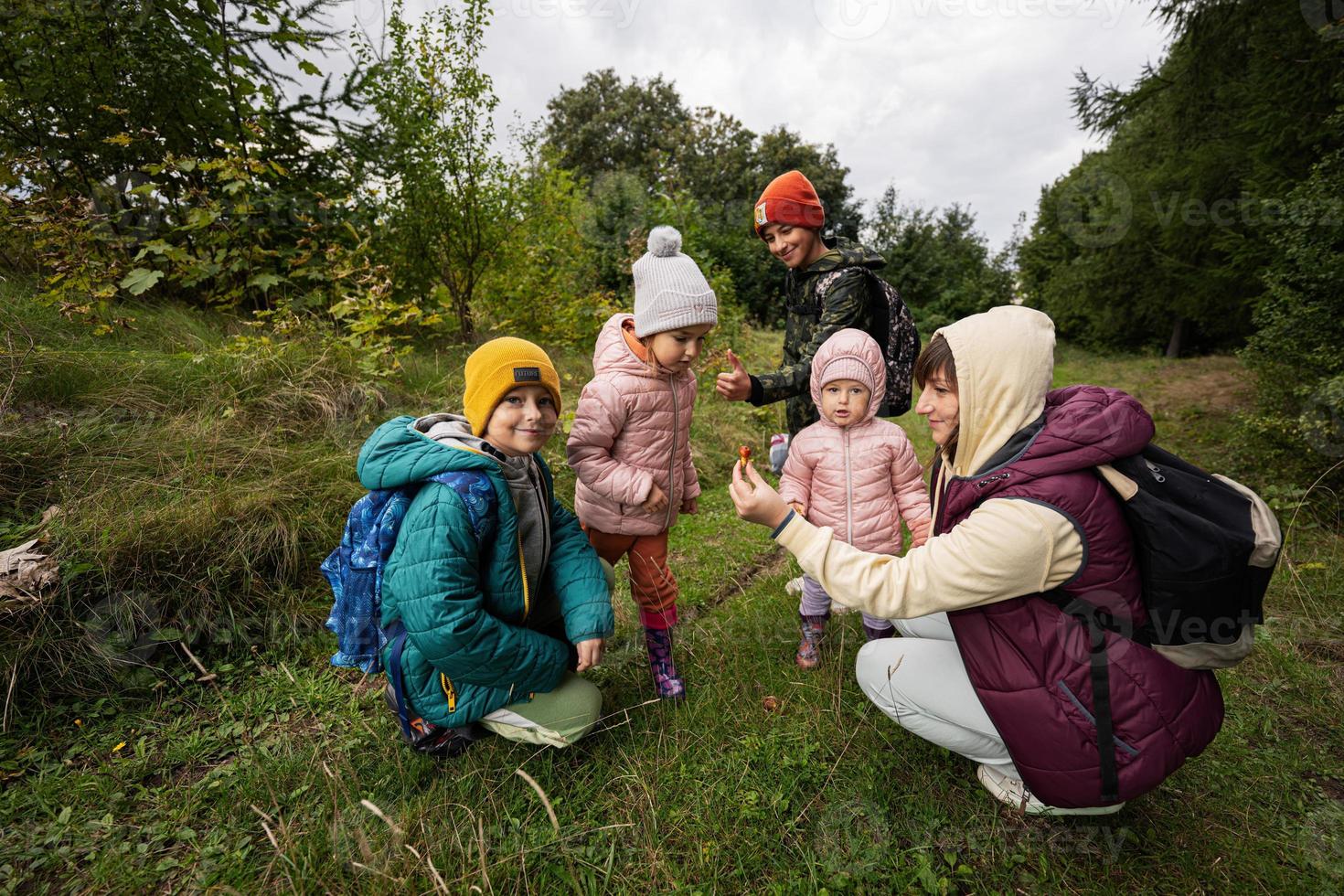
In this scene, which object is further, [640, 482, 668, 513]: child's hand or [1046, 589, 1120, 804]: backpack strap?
[640, 482, 668, 513]: child's hand

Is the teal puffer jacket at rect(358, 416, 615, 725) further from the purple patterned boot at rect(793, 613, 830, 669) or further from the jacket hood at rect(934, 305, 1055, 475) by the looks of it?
the jacket hood at rect(934, 305, 1055, 475)

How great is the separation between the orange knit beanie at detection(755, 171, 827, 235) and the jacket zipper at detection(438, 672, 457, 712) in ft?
8.20

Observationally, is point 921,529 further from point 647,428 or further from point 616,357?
point 616,357

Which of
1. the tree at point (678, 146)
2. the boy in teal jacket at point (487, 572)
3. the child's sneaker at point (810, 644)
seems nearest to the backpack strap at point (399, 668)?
the boy in teal jacket at point (487, 572)

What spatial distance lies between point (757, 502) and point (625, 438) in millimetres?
890

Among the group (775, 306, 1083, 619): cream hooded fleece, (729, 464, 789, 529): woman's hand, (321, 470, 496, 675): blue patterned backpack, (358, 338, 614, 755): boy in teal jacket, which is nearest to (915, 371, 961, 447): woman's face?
(775, 306, 1083, 619): cream hooded fleece

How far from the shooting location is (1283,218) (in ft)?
15.0

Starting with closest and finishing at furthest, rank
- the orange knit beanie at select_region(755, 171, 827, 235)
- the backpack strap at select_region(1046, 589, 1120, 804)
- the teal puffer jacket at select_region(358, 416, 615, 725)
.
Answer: the backpack strap at select_region(1046, 589, 1120, 804) → the teal puffer jacket at select_region(358, 416, 615, 725) → the orange knit beanie at select_region(755, 171, 827, 235)

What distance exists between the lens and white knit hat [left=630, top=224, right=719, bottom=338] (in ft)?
7.64

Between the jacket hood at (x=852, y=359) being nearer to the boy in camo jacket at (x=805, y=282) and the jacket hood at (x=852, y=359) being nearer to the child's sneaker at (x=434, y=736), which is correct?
the boy in camo jacket at (x=805, y=282)

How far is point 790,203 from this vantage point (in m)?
2.79

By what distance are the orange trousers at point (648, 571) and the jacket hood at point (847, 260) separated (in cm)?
160

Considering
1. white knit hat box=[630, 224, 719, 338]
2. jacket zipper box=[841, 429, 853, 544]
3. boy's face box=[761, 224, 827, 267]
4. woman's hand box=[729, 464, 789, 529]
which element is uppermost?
boy's face box=[761, 224, 827, 267]

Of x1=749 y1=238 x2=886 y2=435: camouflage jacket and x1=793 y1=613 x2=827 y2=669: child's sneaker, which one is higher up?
x1=749 y1=238 x2=886 y2=435: camouflage jacket
